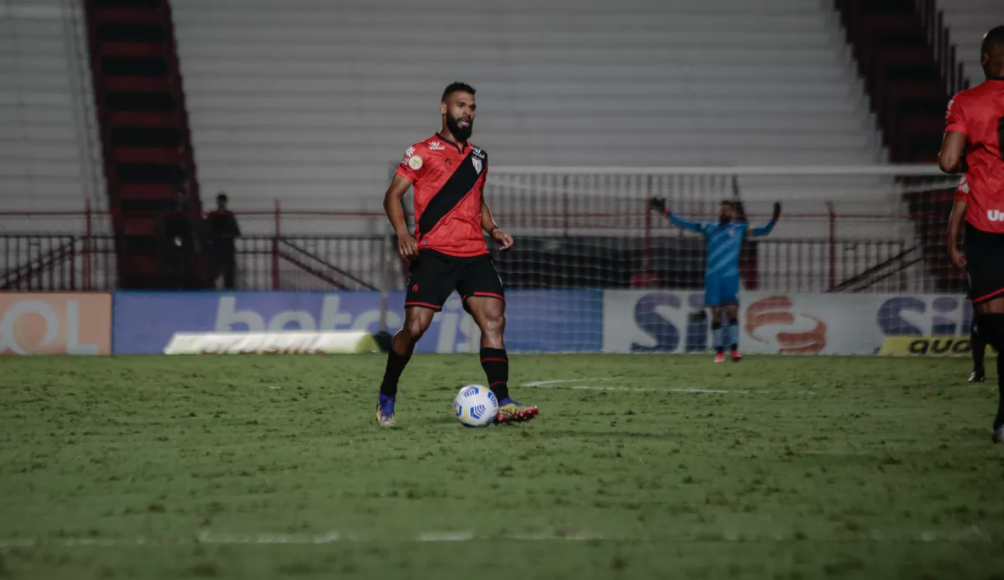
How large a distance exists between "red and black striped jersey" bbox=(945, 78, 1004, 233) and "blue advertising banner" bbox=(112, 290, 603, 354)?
1062 cm

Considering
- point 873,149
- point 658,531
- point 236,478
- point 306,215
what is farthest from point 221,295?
point 658,531

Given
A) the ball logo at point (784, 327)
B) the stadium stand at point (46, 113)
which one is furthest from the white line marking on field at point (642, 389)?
the stadium stand at point (46, 113)

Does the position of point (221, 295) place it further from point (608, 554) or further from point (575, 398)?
point (608, 554)

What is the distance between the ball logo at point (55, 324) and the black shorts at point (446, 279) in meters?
10.5

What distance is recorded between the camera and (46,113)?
2033 centimetres

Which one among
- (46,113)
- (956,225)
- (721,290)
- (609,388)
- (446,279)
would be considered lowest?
(609,388)

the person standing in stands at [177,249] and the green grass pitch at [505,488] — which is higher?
the person standing in stands at [177,249]

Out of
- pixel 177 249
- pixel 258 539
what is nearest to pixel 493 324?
pixel 258 539

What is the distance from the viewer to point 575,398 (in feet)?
29.5

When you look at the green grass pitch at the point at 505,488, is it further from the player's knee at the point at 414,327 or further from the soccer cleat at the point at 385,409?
the player's knee at the point at 414,327

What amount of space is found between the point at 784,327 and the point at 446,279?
33.5 feet

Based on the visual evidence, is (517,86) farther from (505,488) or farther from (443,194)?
(505,488)

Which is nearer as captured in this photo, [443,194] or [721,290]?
[443,194]

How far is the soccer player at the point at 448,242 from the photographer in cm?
696
